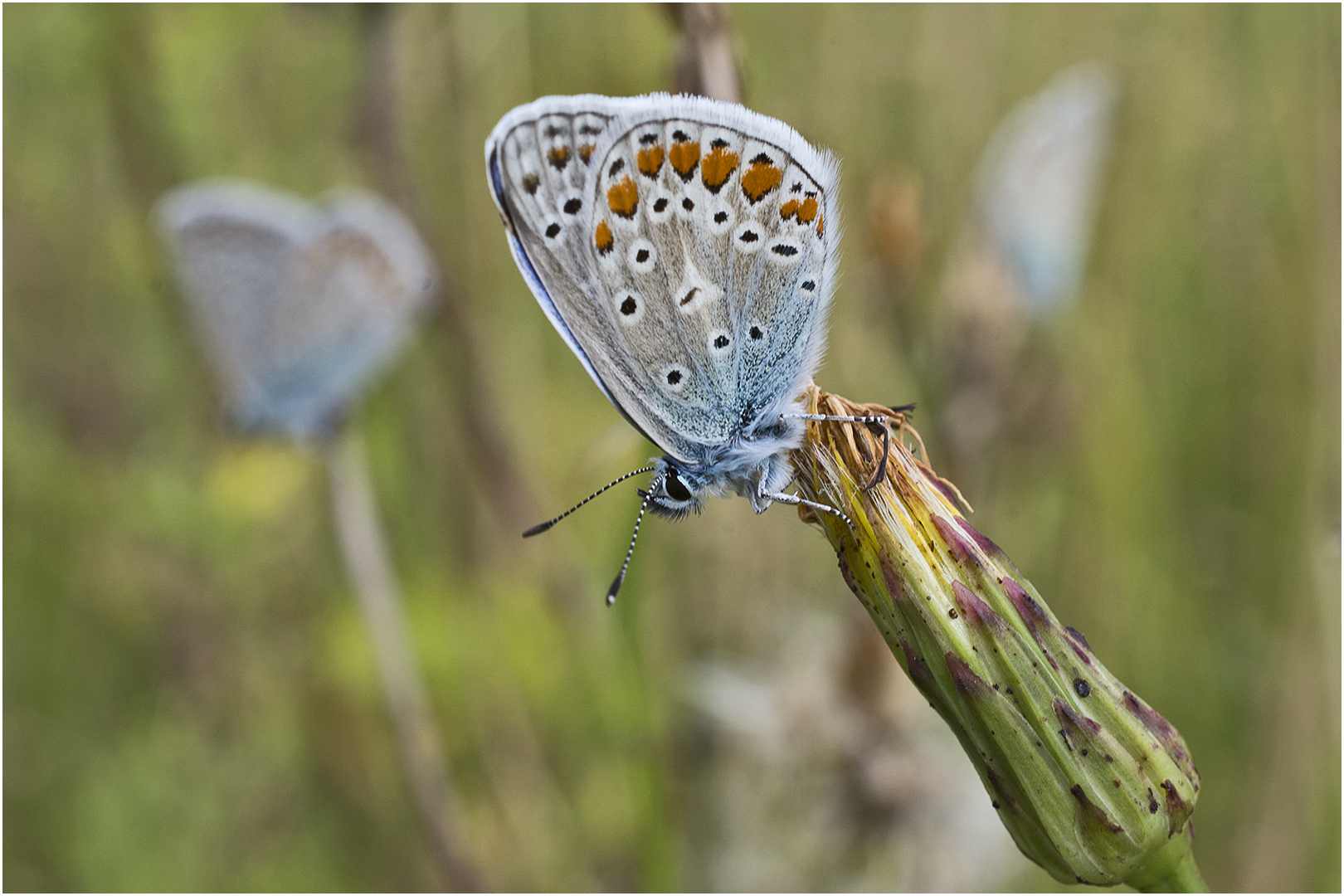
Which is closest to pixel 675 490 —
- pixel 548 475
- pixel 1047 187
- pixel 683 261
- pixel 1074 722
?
pixel 683 261

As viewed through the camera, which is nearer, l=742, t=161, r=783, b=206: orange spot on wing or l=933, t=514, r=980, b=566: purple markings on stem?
l=933, t=514, r=980, b=566: purple markings on stem

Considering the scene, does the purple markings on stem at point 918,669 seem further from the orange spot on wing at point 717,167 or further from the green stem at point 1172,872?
the orange spot on wing at point 717,167

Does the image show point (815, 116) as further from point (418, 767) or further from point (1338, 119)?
point (418, 767)

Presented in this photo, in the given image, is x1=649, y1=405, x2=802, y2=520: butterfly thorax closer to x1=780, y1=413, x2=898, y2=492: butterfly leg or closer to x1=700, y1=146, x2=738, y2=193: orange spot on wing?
x1=780, y1=413, x2=898, y2=492: butterfly leg

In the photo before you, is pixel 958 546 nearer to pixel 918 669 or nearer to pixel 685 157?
pixel 918 669

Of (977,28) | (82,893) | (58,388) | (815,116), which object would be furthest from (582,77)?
(82,893)

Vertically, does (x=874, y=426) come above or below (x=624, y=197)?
below

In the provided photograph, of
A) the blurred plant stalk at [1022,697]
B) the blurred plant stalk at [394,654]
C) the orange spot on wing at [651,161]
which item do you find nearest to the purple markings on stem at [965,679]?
the blurred plant stalk at [1022,697]

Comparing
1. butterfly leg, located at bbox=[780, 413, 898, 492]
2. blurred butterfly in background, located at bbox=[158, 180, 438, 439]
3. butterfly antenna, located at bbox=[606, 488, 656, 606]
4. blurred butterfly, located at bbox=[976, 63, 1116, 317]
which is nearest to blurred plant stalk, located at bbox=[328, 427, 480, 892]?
blurred butterfly in background, located at bbox=[158, 180, 438, 439]
